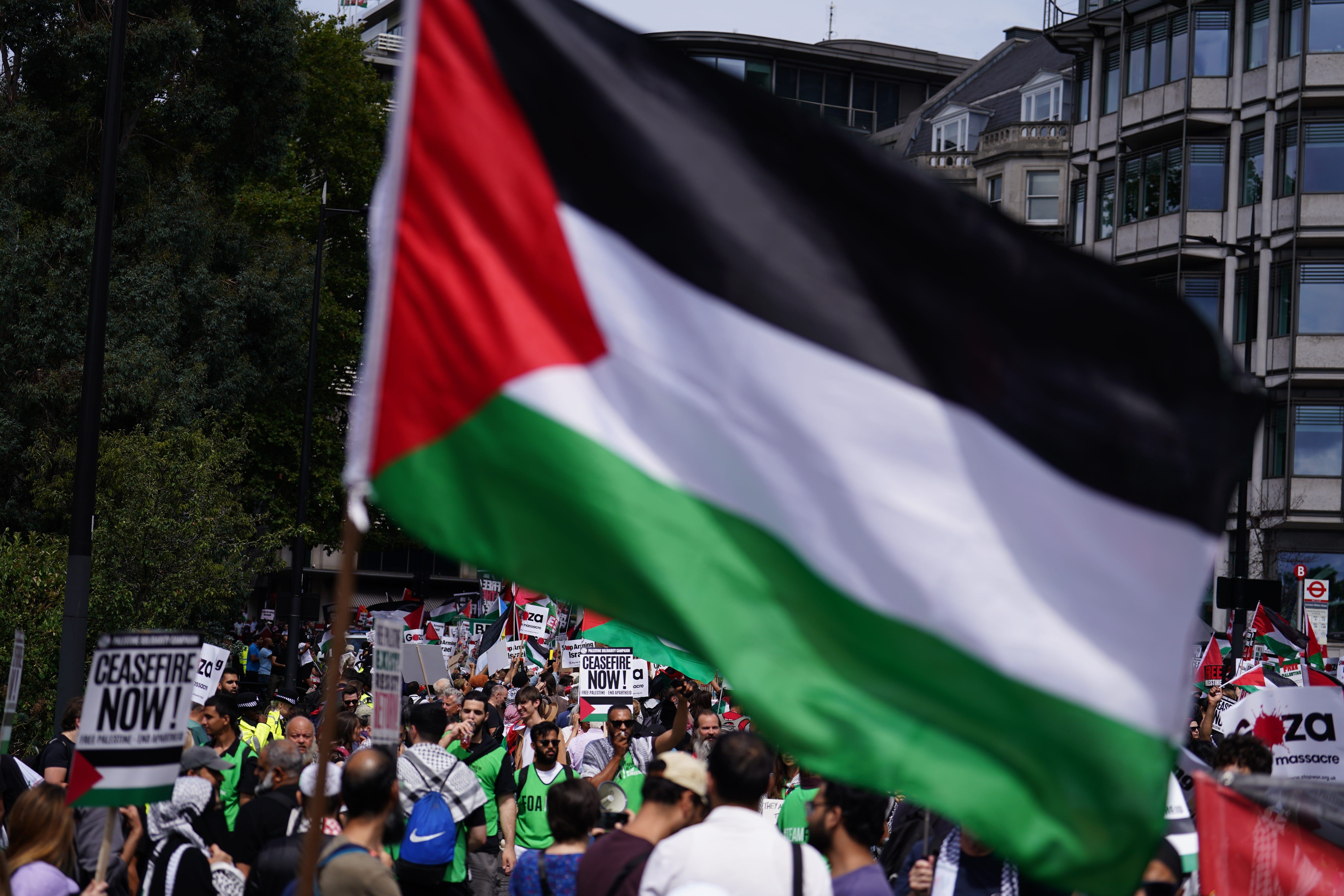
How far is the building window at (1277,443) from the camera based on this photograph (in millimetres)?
42719

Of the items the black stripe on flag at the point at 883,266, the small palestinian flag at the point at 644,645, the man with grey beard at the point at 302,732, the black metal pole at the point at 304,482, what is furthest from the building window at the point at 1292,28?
the black stripe on flag at the point at 883,266

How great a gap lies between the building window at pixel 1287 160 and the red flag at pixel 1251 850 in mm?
40759

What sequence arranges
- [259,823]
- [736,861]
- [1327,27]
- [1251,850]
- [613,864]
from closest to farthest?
[736,861]
[1251,850]
[613,864]
[259,823]
[1327,27]

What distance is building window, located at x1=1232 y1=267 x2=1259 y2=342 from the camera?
43469mm

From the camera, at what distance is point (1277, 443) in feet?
141

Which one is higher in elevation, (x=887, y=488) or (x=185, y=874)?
(x=887, y=488)

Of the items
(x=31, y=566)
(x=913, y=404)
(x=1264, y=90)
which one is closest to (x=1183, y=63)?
(x=1264, y=90)

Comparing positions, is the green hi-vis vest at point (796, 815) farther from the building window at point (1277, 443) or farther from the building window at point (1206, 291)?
the building window at point (1206, 291)

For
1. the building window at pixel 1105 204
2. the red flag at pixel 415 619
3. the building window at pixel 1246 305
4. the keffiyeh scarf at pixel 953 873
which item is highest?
the building window at pixel 1105 204

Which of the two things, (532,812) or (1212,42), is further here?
(1212,42)

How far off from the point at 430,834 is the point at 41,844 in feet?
8.70

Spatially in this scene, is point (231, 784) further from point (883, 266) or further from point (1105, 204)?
point (1105, 204)

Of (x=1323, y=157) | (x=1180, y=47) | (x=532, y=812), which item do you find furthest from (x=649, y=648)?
(x=1180, y=47)

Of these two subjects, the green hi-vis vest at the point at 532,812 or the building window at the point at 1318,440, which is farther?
the building window at the point at 1318,440
